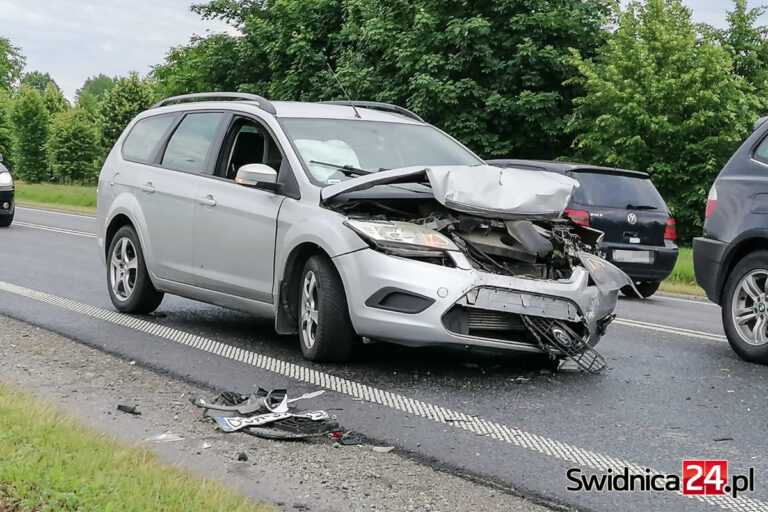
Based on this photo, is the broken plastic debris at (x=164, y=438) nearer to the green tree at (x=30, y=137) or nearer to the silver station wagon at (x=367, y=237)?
the silver station wagon at (x=367, y=237)

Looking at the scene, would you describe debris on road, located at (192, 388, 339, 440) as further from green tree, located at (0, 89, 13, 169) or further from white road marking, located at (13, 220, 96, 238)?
green tree, located at (0, 89, 13, 169)

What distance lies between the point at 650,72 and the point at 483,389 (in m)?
22.7

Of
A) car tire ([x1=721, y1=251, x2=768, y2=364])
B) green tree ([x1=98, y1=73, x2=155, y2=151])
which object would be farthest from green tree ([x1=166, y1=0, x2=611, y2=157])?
green tree ([x1=98, y1=73, x2=155, y2=151])

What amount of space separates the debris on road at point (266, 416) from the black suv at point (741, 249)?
3.81 metres

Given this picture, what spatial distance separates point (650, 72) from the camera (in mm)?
27516

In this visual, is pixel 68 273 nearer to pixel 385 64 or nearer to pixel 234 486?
pixel 234 486

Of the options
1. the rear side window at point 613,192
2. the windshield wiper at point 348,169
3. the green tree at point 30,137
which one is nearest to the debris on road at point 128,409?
the windshield wiper at point 348,169

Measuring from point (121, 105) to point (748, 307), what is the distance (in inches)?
2584

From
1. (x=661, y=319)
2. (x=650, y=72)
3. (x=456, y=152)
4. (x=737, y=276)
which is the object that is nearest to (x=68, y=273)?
(x=456, y=152)

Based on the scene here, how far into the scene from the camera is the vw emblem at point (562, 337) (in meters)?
6.63

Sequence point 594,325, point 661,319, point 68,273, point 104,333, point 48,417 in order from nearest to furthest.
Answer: point 48,417 < point 594,325 < point 104,333 < point 661,319 < point 68,273

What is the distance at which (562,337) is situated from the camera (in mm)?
6652

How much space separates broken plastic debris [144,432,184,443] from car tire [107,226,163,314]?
3941 mm

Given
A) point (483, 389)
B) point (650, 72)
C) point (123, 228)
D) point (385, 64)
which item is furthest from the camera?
point (385, 64)
